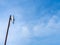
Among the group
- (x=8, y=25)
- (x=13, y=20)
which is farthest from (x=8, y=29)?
(x=13, y=20)

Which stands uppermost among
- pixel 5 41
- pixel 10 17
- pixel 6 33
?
pixel 10 17

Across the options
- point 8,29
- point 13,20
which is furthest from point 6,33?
point 13,20

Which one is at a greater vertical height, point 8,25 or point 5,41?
point 8,25

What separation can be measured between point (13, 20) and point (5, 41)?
620 cm

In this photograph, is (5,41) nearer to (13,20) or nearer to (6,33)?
(6,33)

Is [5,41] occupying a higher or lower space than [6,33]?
lower

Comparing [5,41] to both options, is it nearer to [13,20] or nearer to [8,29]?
[8,29]

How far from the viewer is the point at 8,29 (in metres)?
34.3

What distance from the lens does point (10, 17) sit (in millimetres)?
33188

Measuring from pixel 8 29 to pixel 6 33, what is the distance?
1265mm

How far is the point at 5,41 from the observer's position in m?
33.8

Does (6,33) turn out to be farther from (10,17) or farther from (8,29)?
(10,17)

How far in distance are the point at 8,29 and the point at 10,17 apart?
352 cm

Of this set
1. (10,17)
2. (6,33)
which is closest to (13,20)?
(10,17)
